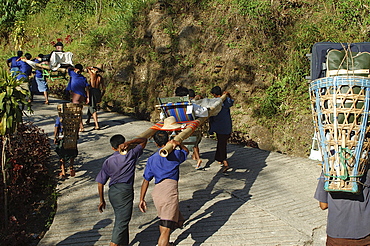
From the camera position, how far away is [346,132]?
Answer: 3.81 metres

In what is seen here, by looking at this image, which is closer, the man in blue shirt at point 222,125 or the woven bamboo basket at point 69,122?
the woven bamboo basket at point 69,122

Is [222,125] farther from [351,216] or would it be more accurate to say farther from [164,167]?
[351,216]

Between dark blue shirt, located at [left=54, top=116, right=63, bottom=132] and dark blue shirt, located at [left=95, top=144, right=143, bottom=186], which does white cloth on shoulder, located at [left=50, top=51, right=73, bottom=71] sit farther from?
dark blue shirt, located at [left=95, top=144, right=143, bottom=186]

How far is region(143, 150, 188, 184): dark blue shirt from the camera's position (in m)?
5.09

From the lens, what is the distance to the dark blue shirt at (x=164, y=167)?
16.7 feet

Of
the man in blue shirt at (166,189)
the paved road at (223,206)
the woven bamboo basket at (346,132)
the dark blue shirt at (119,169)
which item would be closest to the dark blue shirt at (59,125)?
the paved road at (223,206)

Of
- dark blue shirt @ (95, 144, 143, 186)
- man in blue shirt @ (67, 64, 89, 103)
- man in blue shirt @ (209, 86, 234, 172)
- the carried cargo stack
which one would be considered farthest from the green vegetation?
the carried cargo stack

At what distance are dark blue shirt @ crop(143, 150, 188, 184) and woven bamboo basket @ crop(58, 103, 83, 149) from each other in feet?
10.1

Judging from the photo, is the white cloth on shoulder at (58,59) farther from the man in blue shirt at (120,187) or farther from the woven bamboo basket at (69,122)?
the man in blue shirt at (120,187)

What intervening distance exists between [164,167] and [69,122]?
3407 millimetres

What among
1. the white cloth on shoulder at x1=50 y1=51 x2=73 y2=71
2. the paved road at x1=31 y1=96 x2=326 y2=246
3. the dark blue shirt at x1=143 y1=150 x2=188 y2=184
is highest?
the white cloth on shoulder at x1=50 y1=51 x2=73 y2=71

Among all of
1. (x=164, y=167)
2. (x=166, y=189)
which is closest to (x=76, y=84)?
(x=164, y=167)

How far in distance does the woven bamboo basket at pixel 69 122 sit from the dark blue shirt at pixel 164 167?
3.08m

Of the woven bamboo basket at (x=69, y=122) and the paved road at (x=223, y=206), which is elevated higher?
the woven bamboo basket at (x=69, y=122)
